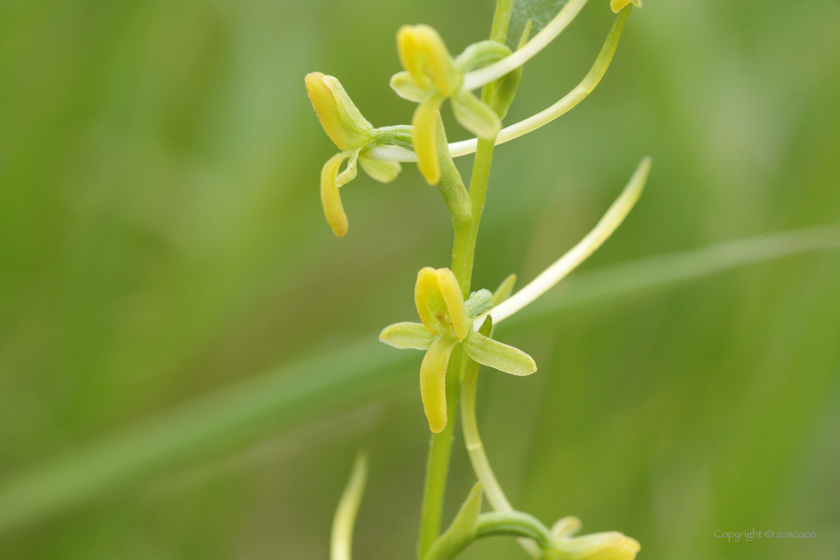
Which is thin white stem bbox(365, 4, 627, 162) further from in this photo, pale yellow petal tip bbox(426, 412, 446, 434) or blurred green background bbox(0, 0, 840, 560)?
blurred green background bbox(0, 0, 840, 560)

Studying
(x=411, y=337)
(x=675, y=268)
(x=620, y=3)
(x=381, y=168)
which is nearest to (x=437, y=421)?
(x=411, y=337)

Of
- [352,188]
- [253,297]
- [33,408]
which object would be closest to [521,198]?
[352,188]

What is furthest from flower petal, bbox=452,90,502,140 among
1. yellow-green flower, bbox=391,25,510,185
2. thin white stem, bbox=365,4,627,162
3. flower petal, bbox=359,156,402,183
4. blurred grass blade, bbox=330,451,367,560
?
blurred grass blade, bbox=330,451,367,560

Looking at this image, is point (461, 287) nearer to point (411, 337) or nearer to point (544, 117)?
point (411, 337)

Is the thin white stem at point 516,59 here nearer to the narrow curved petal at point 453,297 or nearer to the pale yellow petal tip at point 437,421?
the narrow curved petal at point 453,297

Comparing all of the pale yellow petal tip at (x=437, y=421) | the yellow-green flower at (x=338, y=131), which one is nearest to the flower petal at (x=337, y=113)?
the yellow-green flower at (x=338, y=131)
